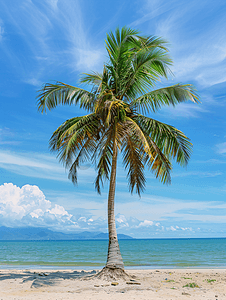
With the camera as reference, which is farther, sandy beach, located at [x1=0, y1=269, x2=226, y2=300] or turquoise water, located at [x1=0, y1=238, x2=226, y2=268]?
turquoise water, located at [x1=0, y1=238, x2=226, y2=268]

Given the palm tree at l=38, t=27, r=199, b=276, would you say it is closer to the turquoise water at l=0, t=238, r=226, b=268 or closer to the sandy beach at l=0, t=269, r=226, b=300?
the sandy beach at l=0, t=269, r=226, b=300

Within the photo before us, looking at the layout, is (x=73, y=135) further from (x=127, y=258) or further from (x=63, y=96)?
(x=127, y=258)

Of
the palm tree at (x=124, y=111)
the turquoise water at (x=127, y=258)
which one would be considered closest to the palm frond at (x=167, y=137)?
the palm tree at (x=124, y=111)

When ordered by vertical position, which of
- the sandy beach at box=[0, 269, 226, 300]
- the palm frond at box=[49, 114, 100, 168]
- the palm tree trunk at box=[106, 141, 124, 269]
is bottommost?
the sandy beach at box=[0, 269, 226, 300]

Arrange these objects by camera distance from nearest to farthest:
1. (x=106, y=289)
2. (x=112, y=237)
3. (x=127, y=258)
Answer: (x=106, y=289) < (x=112, y=237) < (x=127, y=258)

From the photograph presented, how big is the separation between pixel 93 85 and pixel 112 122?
183 centimetres

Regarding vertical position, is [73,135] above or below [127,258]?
above

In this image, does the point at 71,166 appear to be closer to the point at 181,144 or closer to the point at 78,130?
the point at 78,130

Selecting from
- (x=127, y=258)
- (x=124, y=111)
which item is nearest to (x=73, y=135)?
(x=124, y=111)

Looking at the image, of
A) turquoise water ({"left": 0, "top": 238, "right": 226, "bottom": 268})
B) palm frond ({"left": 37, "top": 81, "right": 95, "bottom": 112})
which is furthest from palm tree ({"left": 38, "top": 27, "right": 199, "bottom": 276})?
turquoise water ({"left": 0, "top": 238, "right": 226, "bottom": 268})

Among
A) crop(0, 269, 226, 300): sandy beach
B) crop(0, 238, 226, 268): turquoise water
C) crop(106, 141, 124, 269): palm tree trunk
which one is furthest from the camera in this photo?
crop(0, 238, 226, 268): turquoise water

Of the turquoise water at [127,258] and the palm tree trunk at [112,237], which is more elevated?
the palm tree trunk at [112,237]

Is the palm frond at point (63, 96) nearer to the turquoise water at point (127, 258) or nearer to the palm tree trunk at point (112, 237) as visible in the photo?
the palm tree trunk at point (112, 237)

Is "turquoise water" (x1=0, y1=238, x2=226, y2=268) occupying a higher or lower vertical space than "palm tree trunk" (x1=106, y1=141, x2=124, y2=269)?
lower
